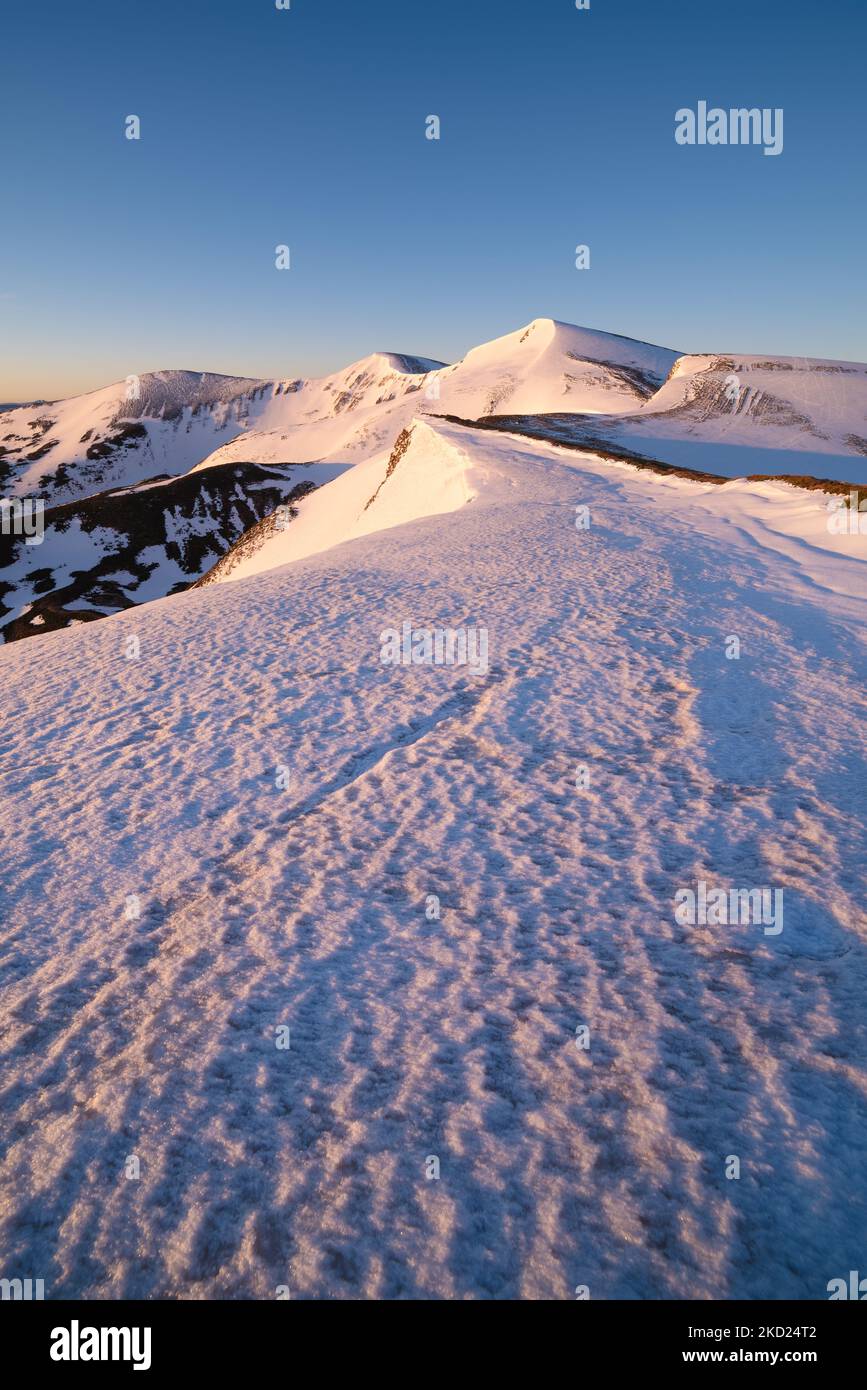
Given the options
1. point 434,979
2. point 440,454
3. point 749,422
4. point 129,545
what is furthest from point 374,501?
point 129,545

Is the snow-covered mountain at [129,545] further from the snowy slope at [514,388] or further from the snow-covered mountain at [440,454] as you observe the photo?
the snowy slope at [514,388]

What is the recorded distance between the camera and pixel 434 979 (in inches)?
151

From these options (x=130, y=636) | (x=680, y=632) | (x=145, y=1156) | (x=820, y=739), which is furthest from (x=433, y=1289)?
(x=130, y=636)

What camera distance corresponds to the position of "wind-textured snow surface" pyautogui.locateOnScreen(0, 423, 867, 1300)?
104 inches

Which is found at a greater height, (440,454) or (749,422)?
(749,422)

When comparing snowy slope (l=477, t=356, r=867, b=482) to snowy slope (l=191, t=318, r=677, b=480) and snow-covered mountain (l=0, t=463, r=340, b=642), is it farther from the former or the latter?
snow-covered mountain (l=0, t=463, r=340, b=642)

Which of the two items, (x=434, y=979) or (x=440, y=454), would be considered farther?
(x=440, y=454)

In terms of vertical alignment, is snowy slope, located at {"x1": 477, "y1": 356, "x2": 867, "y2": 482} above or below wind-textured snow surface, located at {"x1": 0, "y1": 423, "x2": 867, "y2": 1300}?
above

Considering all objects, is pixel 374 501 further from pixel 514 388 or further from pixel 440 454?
pixel 514 388

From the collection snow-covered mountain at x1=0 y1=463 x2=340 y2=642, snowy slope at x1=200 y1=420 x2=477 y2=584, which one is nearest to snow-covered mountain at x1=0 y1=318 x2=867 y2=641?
snowy slope at x1=200 y1=420 x2=477 y2=584

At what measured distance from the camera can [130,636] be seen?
392 inches

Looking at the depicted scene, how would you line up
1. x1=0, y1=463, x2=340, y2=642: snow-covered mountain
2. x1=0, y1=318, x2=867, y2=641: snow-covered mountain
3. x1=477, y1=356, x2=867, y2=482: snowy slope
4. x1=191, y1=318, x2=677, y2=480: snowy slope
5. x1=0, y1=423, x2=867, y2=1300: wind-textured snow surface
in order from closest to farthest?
x1=0, y1=423, x2=867, y2=1300: wind-textured snow surface < x1=0, y1=318, x2=867, y2=641: snow-covered mountain < x1=477, y1=356, x2=867, y2=482: snowy slope < x1=0, y1=463, x2=340, y2=642: snow-covered mountain < x1=191, y1=318, x2=677, y2=480: snowy slope

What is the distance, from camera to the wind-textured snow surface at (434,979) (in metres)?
2.63
